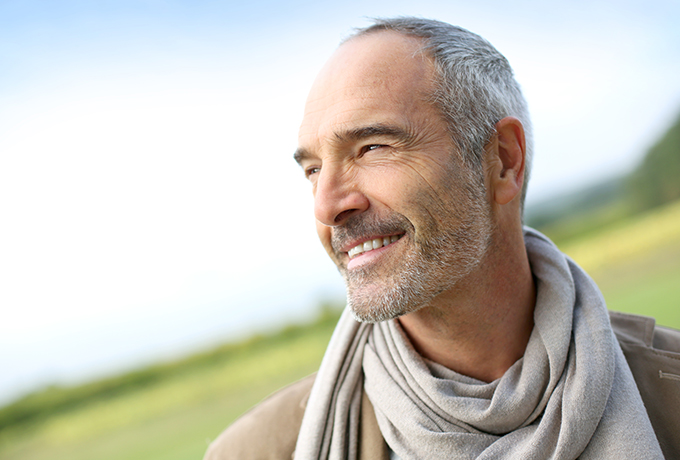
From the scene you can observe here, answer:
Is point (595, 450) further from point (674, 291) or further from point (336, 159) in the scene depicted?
point (674, 291)

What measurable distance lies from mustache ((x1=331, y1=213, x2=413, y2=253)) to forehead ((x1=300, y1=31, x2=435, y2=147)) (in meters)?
0.28

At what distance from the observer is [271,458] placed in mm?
1665

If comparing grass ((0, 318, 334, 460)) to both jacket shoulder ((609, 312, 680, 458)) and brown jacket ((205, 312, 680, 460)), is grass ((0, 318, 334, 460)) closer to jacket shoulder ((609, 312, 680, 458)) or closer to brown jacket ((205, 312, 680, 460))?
brown jacket ((205, 312, 680, 460))

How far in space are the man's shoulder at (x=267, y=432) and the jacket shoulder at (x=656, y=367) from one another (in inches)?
45.3

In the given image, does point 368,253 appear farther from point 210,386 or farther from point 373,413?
point 210,386

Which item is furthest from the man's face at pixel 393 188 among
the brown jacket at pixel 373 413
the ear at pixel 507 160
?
the brown jacket at pixel 373 413

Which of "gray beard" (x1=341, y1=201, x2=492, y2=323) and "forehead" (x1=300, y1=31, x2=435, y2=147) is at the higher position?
"forehead" (x1=300, y1=31, x2=435, y2=147)

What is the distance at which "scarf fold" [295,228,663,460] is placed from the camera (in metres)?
1.37

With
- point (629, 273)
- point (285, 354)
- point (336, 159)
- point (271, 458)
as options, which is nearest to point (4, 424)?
point (285, 354)

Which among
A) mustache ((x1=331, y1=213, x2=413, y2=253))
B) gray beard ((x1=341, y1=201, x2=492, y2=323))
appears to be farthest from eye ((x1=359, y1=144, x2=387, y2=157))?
gray beard ((x1=341, y1=201, x2=492, y2=323))

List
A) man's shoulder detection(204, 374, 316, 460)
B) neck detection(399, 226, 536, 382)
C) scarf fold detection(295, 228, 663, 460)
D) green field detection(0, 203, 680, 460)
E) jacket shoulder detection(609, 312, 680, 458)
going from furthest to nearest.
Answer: green field detection(0, 203, 680, 460) < man's shoulder detection(204, 374, 316, 460) < neck detection(399, 226, 536, 382) < jacket shoulder detection(609, 312, 680, 458) < scarf fold detection(295, 228, 663, 460)

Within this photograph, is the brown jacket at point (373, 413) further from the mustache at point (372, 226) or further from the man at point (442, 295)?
the mustache at point (372, 226)

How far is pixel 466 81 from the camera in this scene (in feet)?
5.26

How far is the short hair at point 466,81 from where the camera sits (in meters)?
1.56
